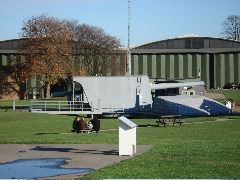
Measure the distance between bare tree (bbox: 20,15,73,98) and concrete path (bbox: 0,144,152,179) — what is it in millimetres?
47210

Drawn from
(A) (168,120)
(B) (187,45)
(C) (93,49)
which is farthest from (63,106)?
(B) (187,45)

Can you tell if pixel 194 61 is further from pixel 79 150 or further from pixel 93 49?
pixel 79 150

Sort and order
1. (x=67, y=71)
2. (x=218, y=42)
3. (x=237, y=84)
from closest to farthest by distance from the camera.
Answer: (x=67, y=71), (x=237, y=84), (x=218, y=42)

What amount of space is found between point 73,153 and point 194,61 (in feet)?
231

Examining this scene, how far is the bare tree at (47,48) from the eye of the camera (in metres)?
65.6

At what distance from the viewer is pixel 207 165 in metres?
12.6

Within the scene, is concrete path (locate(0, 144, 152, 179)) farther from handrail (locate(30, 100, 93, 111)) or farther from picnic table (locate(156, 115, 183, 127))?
handrail (locate(30, 100, 93, 111))

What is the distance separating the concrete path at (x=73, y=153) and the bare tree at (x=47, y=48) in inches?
1859

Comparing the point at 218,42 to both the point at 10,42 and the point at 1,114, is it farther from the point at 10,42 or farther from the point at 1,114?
the point at 1,114

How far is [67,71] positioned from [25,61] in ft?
18.9

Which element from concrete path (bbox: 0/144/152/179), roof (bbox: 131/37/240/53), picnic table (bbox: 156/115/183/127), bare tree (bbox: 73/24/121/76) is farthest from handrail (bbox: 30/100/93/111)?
roof (bbox: 131/37/240/53)

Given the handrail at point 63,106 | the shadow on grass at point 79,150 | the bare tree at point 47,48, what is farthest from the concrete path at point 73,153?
the bare tree at point 47,48

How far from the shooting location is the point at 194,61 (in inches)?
3342

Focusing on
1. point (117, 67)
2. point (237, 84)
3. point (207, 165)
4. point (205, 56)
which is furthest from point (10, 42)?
point (207, 165)
